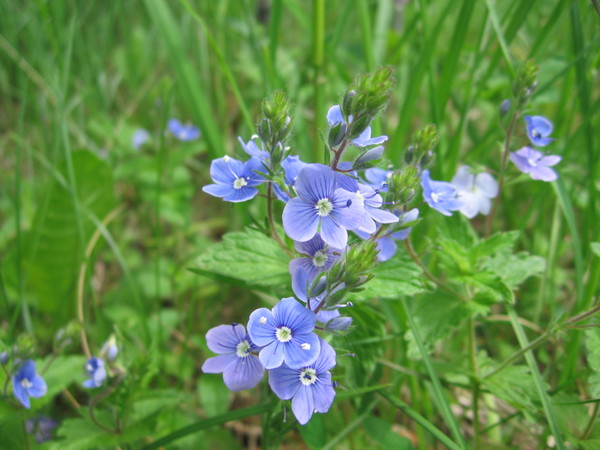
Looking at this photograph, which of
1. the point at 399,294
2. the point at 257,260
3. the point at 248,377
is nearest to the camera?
the point at 248,377

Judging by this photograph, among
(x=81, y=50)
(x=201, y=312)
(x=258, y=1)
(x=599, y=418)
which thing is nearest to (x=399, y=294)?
(x=599, y=418)

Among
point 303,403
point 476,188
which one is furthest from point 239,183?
point 476,188

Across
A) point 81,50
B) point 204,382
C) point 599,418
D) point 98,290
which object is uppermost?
point 81,50

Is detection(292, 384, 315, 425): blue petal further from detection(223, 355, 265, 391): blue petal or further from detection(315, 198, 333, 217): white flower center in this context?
detection(315, 198, 333, 217): white flower center

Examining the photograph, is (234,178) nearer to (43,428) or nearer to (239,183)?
(239,183)

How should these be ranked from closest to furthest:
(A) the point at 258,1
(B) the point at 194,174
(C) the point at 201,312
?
(C) the point at 201,312 < (B) the point at 194,174 < (A) the point at 258,1

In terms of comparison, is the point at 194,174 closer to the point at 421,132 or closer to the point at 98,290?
the point at 98,290
